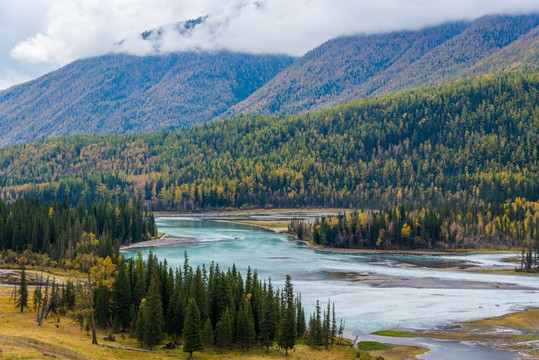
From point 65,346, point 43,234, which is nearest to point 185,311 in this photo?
point 65,346

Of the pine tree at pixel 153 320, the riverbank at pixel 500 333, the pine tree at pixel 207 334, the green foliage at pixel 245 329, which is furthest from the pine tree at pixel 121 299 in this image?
the riverbank at pixel 500 333

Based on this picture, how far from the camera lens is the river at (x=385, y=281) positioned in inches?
3801

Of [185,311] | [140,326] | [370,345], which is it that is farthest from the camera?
[370,345]

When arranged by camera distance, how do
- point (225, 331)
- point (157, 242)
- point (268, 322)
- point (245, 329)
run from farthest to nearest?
point (157, 242)
point (268, 322)
point (245, 329)
point (225, 331)

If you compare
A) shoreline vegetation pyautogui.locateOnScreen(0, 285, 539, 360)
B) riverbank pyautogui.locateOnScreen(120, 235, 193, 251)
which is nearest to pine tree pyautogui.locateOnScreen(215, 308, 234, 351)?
shoreline vegetation pyautogui.locateOnScreen(0, 285, 539, 360)

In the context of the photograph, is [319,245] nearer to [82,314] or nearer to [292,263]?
[292,263]

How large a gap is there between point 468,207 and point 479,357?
429 feet

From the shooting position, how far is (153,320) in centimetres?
7212

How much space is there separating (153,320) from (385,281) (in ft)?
215

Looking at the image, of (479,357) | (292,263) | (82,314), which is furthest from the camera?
(292,263)

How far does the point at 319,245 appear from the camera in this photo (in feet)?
625

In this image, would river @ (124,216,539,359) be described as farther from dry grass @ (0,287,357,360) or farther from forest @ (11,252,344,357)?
dry grass @ (0,287,357,360)

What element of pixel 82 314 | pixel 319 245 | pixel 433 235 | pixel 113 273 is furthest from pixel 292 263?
pixel 82 314

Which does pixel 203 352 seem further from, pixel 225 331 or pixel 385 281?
pixel 385 281
